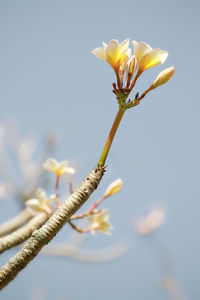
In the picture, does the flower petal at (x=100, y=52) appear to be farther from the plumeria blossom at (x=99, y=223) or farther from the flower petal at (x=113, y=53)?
the plumeria blossom at (x=99, y=223)

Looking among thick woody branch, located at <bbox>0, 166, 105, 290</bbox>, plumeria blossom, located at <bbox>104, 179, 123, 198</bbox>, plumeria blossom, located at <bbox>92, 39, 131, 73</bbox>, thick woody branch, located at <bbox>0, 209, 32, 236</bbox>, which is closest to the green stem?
thick woody branch, located at <bbox>0, 166, 105, 290</bbox>

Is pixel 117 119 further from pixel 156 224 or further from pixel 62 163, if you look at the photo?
pixel 156 224

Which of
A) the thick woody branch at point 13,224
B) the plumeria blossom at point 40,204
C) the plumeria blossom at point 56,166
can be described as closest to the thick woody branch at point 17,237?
the plumeria blossom at point 40,204

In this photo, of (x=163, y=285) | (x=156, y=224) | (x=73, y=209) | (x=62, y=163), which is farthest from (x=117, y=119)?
(x=163, y=285)

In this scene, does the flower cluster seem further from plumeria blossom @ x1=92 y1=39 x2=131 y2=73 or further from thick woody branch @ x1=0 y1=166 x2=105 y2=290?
thick woody branch @ x1=0 y1=166 x2=105 y2=290

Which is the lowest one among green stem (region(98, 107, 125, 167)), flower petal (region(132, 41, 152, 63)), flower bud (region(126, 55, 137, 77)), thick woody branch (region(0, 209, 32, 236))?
thick woody branch (region(0, 209, 32, 236))

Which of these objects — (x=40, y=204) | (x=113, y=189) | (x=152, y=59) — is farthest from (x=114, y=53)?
(x=40, y=204)
